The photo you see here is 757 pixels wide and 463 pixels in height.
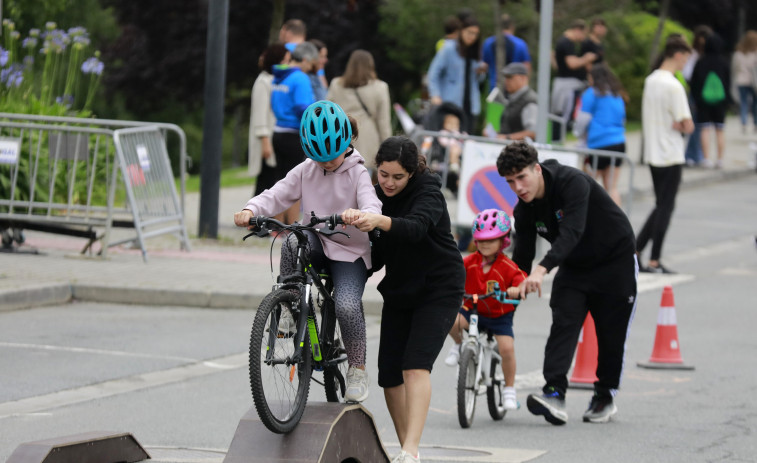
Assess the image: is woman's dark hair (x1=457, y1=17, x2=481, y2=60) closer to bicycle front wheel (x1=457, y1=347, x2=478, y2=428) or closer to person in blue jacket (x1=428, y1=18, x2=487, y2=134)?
person in blue jacket (x1=428, y1=18, x2=487, y2=134)

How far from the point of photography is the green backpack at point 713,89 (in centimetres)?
2141

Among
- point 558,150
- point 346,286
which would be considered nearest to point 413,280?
point 346,286

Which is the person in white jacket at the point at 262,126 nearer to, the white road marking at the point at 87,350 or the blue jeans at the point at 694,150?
the white road marking at the point at 87,350

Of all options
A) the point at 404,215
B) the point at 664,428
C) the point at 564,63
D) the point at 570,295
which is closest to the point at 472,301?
the point at 570,295

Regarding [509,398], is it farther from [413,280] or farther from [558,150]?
[558,150]

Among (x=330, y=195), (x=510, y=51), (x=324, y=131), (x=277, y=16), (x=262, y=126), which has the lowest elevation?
(x=262, y=126)

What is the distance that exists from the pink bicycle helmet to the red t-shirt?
→ 142 mm

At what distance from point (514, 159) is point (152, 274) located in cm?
595

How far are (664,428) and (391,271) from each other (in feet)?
7.99

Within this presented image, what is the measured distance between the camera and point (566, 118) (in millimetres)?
18828

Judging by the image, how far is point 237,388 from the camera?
347 inches

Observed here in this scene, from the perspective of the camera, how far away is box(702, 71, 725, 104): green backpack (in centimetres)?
2141

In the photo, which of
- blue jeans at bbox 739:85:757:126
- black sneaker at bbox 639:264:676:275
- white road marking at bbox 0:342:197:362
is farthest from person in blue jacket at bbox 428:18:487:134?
blue jeans at bbox 739:85:757:126

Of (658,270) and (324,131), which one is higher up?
(324,131)
